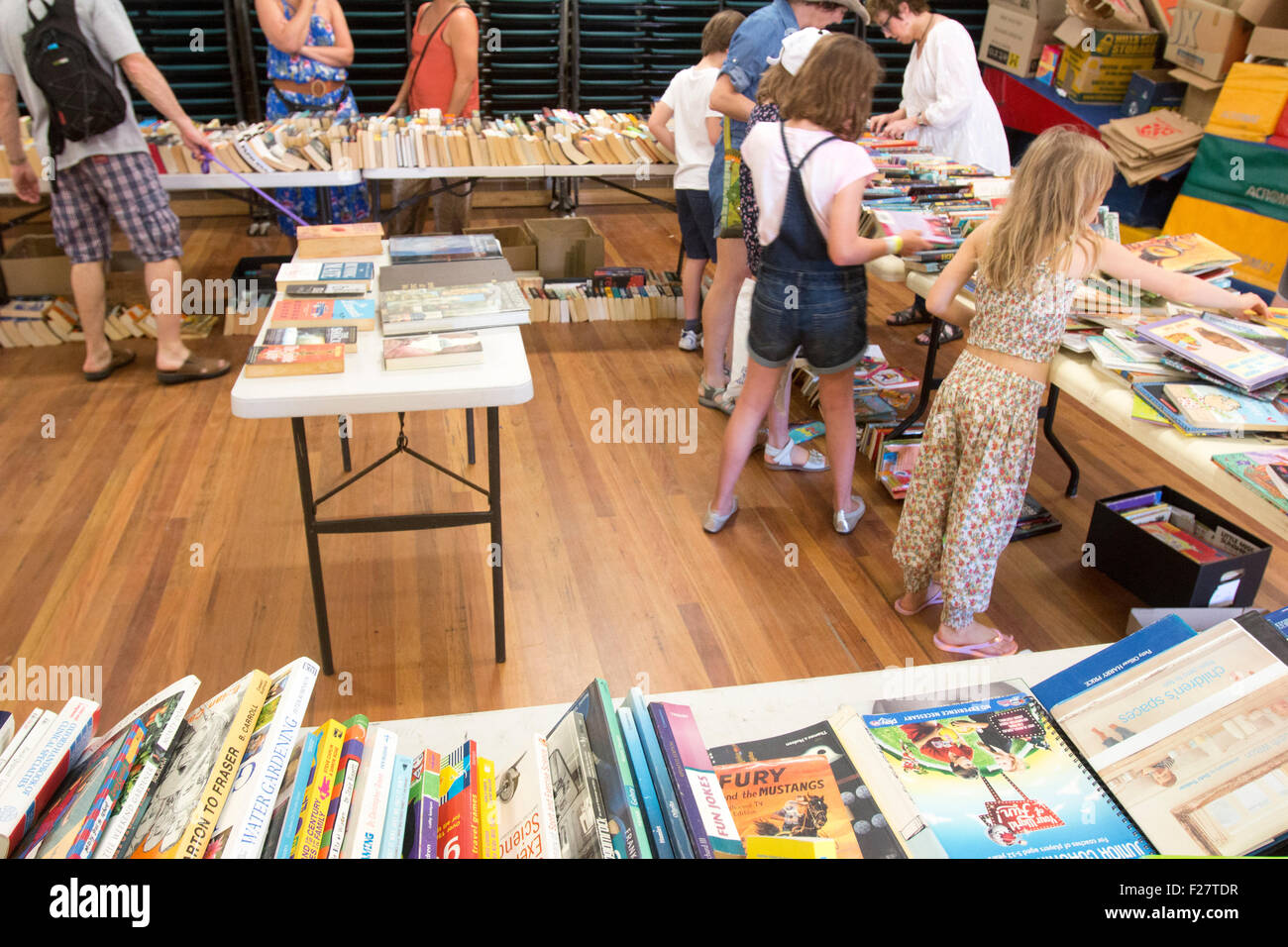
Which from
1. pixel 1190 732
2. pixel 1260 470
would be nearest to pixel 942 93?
pixel 1260 470

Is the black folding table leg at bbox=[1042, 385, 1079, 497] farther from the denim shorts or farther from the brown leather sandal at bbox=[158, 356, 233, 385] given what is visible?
the brown leather sandal at bbox=[158, 356, 233, 385]

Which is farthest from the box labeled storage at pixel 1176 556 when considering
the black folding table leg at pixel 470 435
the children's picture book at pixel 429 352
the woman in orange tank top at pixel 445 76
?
the woman in orange tank top at pixel 445 76

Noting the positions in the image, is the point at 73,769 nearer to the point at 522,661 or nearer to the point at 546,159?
the point at 522,661

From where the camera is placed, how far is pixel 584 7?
6.96 m

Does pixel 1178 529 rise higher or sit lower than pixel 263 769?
lower

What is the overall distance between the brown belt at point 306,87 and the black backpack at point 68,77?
60.5 inches

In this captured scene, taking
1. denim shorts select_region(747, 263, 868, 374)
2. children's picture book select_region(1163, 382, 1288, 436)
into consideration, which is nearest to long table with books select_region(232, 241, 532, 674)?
denim shorts select_region(747, 263, 868, 374)

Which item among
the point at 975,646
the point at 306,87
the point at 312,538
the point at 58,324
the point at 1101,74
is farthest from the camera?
the point at 1101,74

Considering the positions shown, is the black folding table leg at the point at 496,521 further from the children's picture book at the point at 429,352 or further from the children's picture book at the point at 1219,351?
the children's picture book at the point at 1219,351

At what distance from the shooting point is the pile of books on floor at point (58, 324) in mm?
4625

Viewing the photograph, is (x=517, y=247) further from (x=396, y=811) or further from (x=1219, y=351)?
(x=396, y=811)

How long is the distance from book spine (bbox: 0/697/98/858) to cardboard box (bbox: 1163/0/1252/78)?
6.22 meters

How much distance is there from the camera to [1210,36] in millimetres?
5309

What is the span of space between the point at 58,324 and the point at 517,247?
236cm
